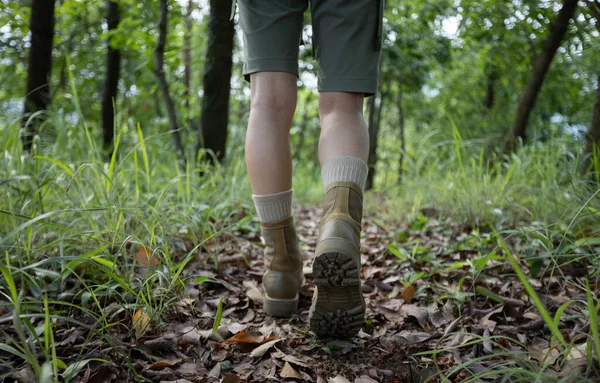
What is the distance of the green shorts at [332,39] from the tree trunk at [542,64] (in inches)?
99.9

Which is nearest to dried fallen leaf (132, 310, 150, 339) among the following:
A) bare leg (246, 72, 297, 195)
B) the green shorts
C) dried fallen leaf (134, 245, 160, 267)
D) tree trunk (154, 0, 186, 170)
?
dried fallen leaf (134, 245, 160, 267)

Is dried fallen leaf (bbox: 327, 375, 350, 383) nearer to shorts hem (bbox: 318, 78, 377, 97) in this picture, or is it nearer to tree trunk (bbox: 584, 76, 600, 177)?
shorts hem (bbox: 318, 78, 377, 97)

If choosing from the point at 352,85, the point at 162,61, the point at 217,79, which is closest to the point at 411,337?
the point at 352,85

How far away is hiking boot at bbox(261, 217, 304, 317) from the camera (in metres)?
1.33

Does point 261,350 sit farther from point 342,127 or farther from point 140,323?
point 342,127

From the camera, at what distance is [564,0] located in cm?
296

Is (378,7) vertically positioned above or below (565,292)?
above

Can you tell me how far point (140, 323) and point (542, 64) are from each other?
3734 millimetres

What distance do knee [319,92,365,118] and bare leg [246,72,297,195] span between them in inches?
4.3

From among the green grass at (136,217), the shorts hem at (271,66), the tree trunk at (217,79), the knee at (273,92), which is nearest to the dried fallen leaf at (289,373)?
the green grass at (136,217)

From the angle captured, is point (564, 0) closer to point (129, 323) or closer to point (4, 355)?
point (129, 323)

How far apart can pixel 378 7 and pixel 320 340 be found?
100 centimetres

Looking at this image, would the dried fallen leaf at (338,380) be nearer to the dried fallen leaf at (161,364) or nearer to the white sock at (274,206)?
the dried fallen leaf at (161,364)

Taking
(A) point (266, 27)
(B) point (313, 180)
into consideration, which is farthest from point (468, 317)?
(B) point (313, 180)
